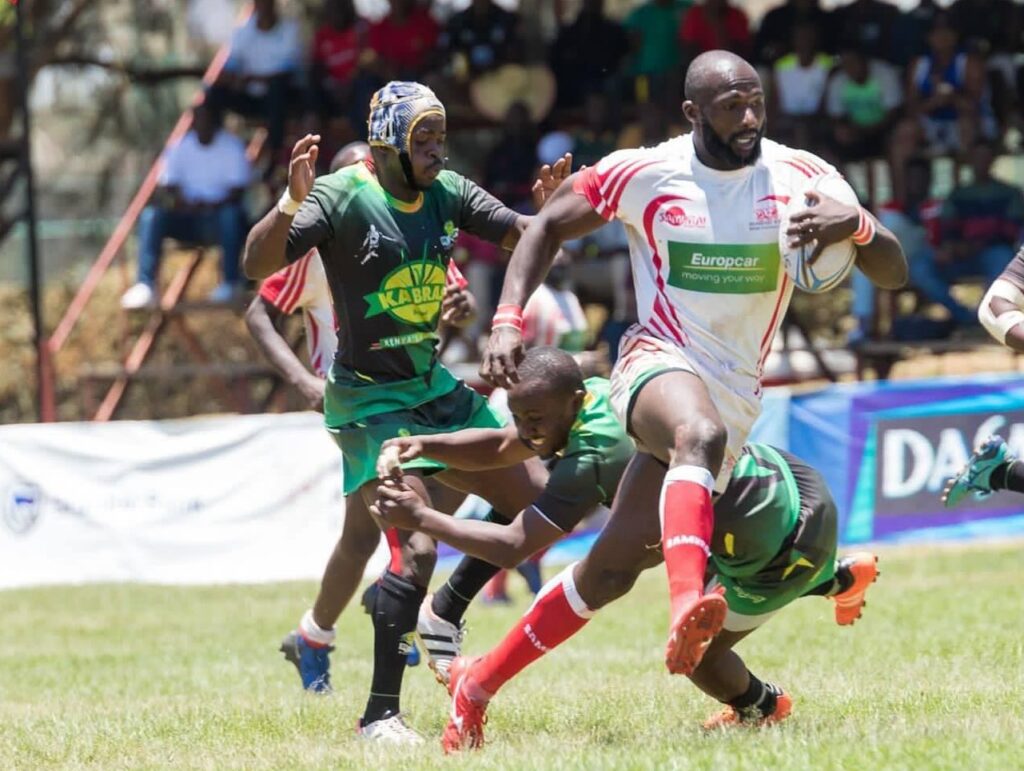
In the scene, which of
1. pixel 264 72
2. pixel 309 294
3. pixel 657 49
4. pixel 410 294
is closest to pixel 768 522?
pixel 410 294

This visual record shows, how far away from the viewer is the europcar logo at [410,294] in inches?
283

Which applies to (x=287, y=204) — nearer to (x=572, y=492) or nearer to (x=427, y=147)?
(x=427, y=147)

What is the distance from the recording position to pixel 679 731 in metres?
6.46

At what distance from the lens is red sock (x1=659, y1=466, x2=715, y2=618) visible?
5621 millimetres

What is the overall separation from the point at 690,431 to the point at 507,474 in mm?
1674

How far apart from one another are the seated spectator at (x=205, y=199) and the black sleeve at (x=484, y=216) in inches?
440

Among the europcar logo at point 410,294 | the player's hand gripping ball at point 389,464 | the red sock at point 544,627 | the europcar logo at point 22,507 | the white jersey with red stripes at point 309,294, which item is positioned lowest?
the europcar logo at point 22,507

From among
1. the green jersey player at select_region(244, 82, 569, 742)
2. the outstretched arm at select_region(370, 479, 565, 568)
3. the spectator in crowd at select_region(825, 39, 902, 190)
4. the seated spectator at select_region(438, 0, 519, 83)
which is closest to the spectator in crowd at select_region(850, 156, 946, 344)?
the spectator in crowd at select_region(825, 39, 902, 190)

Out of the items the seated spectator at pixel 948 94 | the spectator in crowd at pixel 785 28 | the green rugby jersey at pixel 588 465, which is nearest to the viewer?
the green rugby jersey at pixel 588 465

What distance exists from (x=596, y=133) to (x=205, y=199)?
4050mm

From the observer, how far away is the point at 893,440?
1423cm

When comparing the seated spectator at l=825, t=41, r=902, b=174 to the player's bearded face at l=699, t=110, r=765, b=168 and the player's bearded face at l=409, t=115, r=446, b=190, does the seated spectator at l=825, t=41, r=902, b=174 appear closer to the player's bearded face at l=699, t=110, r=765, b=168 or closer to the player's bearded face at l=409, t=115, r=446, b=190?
the player's bearded face at l=409, t=115, r=446, b=190

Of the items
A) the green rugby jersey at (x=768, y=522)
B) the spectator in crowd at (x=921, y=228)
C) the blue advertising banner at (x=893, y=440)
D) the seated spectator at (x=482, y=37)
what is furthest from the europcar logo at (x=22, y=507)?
the green rugby jersey at (x=768, y=522)

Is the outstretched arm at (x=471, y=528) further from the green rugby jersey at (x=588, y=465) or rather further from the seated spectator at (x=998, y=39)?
the seated spectator at (x=998, y=39)
